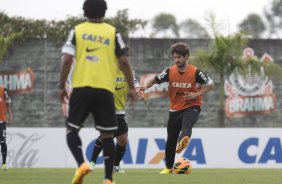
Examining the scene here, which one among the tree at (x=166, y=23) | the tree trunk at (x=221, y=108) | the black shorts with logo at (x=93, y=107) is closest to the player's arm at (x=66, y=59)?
the black shorts with logo at (x=93, y=107)

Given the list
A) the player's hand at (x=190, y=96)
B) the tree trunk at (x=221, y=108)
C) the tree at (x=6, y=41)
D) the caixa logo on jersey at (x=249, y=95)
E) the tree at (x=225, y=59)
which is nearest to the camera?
the player's hand at (x=190, y=96)

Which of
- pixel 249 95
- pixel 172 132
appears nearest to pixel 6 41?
pixel 249 95

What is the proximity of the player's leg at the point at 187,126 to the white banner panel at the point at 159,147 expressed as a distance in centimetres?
1054

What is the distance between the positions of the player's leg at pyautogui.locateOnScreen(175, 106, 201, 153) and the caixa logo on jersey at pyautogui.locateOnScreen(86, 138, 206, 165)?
34.0 ft

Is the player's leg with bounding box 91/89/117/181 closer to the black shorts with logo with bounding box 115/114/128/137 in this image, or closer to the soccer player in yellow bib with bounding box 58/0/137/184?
the soccer player in yellow bib with bounding box 58/0/137/184

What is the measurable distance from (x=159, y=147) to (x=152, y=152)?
27 cm

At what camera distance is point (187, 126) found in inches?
605

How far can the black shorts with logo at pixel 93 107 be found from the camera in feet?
33.8

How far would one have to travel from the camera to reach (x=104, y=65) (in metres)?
10.3

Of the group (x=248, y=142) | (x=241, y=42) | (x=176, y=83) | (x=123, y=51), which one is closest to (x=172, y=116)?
(x=176, y=83)

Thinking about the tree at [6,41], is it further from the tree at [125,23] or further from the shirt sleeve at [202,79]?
the shirt sleeve at [202,79]

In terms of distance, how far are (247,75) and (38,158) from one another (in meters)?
15.0

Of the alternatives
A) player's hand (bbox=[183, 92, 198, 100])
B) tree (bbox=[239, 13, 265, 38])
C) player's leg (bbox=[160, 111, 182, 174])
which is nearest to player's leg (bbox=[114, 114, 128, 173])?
player's leg (bbox=[160, 111, 182, 174])

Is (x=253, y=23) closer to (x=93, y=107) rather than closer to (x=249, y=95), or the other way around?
(x=249, y=95)
